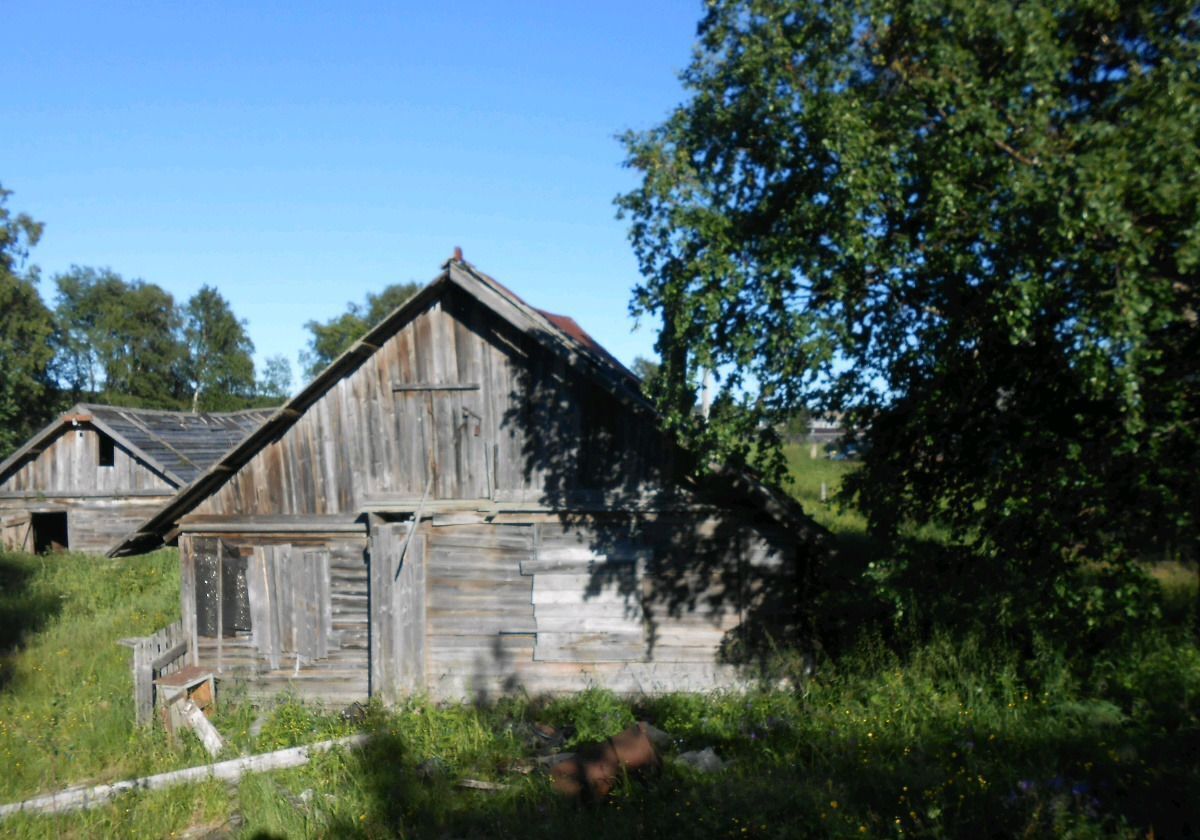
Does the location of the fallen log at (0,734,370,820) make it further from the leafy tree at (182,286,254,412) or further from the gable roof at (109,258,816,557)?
the leafy tree at (182,286,254,412)

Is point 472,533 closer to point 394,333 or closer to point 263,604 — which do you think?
point 394,333

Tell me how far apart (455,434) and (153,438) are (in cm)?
1954

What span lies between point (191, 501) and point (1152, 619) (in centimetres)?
1171

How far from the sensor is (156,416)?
28.6 meters

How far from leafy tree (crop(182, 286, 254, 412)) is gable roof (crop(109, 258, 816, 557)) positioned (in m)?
49.2

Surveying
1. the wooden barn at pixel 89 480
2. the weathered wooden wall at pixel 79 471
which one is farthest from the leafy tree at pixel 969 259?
the weathered wooden wall at pixel 79 471

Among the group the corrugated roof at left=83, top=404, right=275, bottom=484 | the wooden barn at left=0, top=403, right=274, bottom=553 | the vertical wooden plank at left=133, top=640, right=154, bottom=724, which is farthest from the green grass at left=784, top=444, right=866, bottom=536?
the wooden barn at left=0, top=403, right=274, bottom=553

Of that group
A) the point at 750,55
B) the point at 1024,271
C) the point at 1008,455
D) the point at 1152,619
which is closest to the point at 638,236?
the point at 750,55

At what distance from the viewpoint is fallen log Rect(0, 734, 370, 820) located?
28.9 ft

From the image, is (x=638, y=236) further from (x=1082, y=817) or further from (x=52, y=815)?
(x=52, y=815)

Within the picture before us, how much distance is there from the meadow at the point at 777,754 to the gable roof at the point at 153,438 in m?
14.4

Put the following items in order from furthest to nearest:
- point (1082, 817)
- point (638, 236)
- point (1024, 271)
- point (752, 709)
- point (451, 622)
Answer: point (451, 622) < point (752, 709) < point (638, 236) < point (1024, 271) < point (1082, 817)

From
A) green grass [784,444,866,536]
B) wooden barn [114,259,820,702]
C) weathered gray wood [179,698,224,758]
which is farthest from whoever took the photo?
green grass [784,444,866,536]

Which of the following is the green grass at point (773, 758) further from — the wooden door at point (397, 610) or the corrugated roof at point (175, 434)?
the corrugated roof at point (175, 434)
